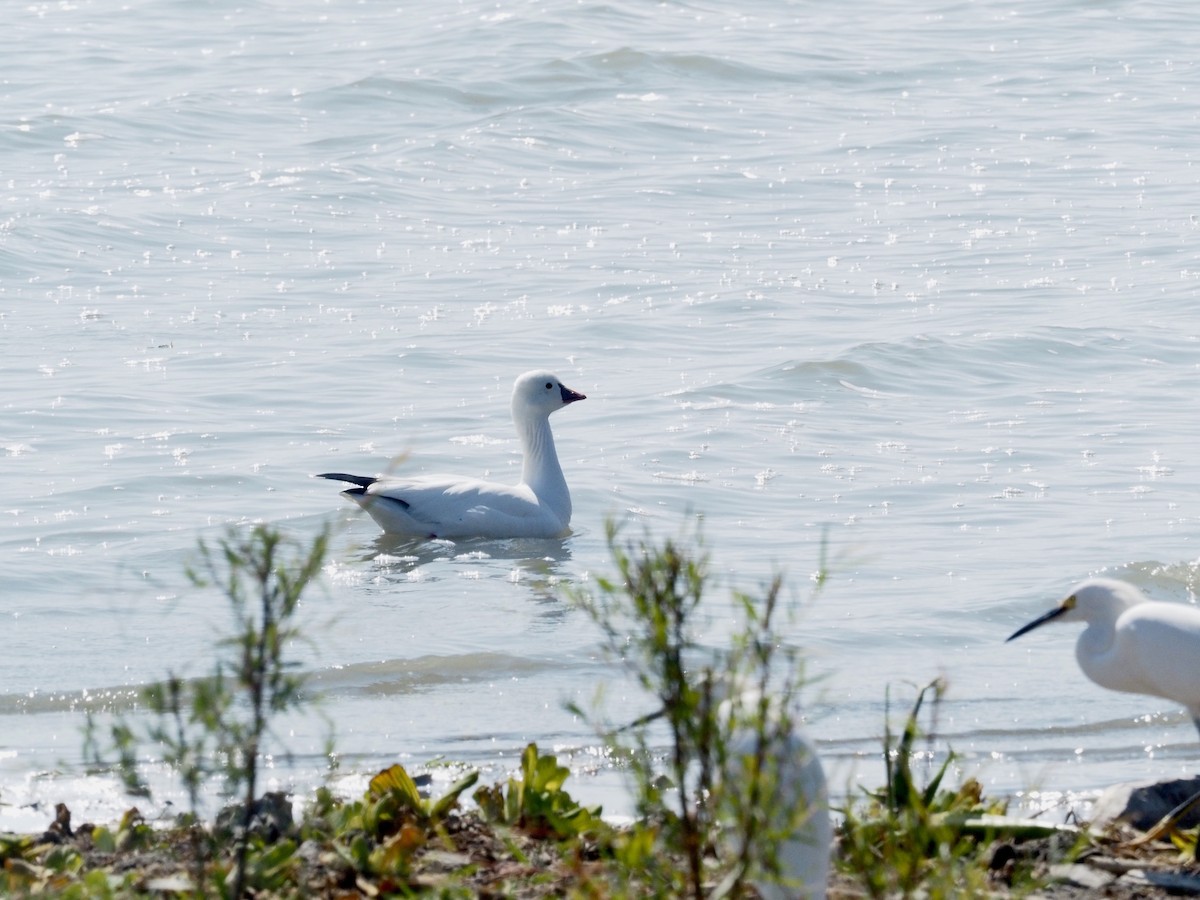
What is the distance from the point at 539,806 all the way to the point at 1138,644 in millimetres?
1511

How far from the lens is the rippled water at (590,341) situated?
22.3ft

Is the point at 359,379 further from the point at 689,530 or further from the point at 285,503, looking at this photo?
the point at 689,530

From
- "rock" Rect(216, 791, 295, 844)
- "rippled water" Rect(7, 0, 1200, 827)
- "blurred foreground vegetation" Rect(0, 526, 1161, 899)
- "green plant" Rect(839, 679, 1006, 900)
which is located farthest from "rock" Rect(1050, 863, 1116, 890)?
"rock" Rect(216, 791, 295, 844)

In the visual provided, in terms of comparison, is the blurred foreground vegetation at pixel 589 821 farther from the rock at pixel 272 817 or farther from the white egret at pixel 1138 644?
the white egret at pixel 1138 644

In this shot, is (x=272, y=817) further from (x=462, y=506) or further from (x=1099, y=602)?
(x=462, y=506)

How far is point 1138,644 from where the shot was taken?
4641 millimetres

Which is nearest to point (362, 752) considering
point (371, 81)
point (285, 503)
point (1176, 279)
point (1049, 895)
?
point (1049, 895)

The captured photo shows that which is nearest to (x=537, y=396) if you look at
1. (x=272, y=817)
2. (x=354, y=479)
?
(x=354, y=479)

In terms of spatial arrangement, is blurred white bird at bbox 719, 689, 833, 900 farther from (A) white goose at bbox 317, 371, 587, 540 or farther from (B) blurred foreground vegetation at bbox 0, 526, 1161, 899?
(A) white goose at bbox 317, 371, 587, 540

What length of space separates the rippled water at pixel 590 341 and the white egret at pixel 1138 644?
0.39 meters

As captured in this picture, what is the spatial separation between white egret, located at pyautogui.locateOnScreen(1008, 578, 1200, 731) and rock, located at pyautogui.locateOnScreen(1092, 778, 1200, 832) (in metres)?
0.21

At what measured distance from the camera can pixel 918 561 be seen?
8070mm

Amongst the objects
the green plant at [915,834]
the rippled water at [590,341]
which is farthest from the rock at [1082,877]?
the rippled water at [590,341]

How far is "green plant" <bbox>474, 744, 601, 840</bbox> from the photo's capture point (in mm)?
4398
